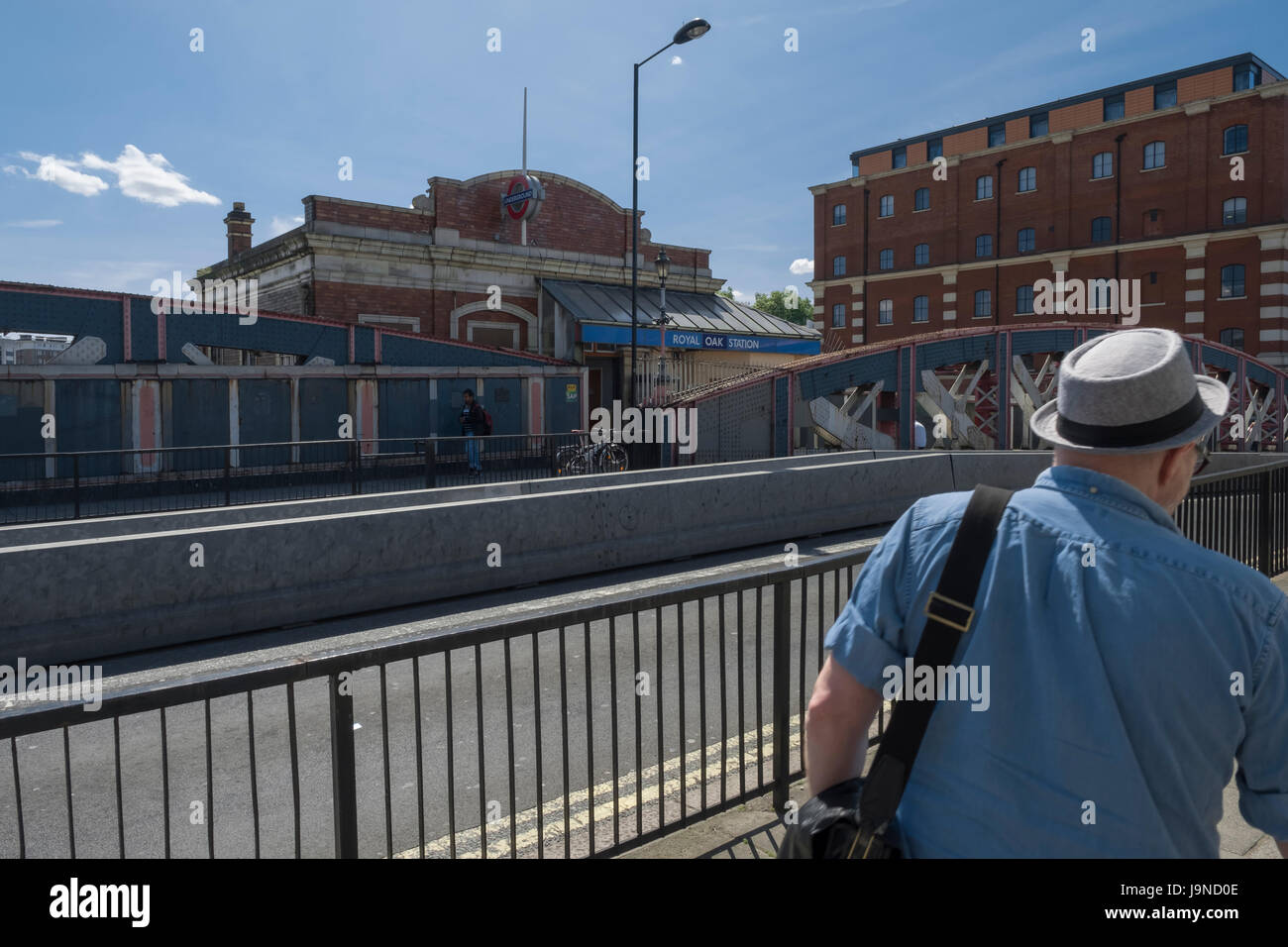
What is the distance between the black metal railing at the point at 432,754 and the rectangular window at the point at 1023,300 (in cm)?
4791

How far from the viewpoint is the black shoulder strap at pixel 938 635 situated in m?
1.68

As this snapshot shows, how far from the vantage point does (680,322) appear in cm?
3416

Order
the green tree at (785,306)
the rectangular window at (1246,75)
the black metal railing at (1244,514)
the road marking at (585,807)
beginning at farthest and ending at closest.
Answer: the green tree at (785,306) < the rectangular window at (1246,75) < the black metal railing at (1244,514) < the road marking at (585,807)

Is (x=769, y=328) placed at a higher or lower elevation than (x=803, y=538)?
higher

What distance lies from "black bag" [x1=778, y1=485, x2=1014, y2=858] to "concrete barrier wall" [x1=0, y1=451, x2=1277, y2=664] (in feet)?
23.1

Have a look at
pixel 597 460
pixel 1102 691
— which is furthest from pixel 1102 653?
pixel 597 460

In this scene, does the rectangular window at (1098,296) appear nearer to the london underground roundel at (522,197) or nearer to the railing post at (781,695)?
the london underground roundel at (522,197)

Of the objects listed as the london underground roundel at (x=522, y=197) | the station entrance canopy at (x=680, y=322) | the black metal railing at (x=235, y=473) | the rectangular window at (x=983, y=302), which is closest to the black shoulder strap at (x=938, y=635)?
the black metal railing at (x=235, y=473)

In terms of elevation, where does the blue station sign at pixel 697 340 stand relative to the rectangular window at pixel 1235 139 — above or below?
below

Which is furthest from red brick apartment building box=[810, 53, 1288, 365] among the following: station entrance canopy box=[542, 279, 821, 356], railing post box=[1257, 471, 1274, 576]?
railing post box=[1257, 471, 1274, 576]
